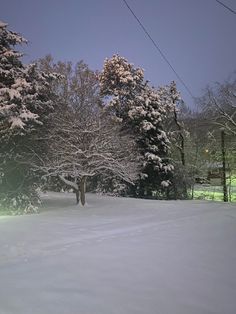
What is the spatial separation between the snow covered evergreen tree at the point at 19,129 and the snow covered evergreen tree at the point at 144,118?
10334mm

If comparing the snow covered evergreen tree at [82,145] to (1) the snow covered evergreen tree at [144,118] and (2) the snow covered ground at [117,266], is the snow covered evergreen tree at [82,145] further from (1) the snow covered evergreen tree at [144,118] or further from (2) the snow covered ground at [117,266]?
(1) the snow covered evergreen tree at [144,118]

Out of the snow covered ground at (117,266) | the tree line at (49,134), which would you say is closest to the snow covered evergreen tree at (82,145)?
the tree line at (49,134)

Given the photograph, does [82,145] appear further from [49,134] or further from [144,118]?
[144,118]

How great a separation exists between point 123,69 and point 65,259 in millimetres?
23215

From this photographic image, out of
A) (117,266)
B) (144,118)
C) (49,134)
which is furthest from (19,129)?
(144,118)

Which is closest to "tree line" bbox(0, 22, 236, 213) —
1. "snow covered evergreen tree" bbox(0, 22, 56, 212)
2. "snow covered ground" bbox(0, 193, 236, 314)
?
"snow covered evergreen tree" bbox(0, 22, 56, 212)

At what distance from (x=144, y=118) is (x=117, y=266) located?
20592 millimetres

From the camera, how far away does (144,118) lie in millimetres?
Result: 26438

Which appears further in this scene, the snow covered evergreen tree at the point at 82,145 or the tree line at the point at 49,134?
the snow covered evergreen tree at the point at 82,145

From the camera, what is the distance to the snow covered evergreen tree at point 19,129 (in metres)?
14.1

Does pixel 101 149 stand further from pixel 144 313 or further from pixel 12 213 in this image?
pixel 144 313

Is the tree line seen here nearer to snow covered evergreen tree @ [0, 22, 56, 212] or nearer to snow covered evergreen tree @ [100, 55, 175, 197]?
snow covered evergreen tree @ [0, 22, 56, 212]

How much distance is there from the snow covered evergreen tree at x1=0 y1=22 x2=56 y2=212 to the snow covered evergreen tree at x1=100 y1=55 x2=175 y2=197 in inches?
407

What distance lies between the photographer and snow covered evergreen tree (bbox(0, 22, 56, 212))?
14148 millimetres
